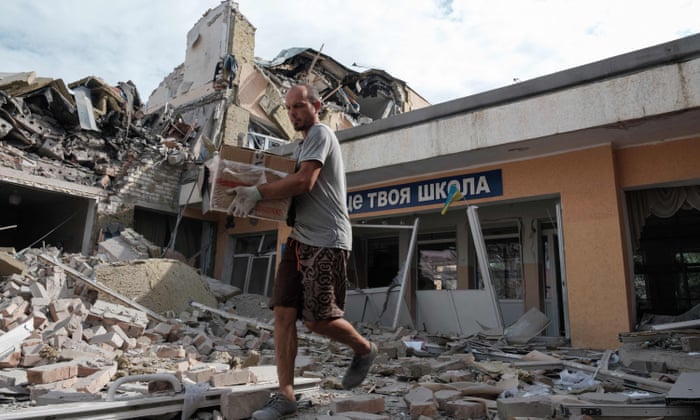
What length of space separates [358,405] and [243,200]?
4.21ft

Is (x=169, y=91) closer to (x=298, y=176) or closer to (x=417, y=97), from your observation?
(x=417, y=97)

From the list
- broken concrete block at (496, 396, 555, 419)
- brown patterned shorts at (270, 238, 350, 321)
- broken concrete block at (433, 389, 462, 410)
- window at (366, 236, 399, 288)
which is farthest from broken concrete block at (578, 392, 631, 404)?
window at (366, 236, 399, 288)

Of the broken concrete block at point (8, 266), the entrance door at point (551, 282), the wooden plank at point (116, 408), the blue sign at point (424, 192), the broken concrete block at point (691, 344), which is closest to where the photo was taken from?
the wooden plank at point (116, 408)

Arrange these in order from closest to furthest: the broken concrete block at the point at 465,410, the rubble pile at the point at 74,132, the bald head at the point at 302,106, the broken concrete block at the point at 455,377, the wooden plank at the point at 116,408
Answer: the wooden plank at the point at 116,408 < the broken concrete block at the point at 465,410 < the bald head at the point at 302,106 < the broken concrete block at the point at 455,377 < the rubble pile at the point at 74,132

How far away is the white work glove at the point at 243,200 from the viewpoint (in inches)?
100

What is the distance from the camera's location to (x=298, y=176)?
8.20 feet

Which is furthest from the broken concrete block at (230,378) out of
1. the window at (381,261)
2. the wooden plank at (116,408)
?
the window at (381,261)

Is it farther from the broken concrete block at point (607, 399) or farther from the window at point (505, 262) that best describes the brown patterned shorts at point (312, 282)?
the window at point (505, 262)

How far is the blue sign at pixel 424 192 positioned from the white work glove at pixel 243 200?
244 inches

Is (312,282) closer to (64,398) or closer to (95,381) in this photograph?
(64,398)

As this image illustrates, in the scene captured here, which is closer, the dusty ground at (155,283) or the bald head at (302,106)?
the bald head at (302,106)

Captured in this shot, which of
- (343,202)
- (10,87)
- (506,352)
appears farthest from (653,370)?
(10,87)

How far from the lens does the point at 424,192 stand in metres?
8.76

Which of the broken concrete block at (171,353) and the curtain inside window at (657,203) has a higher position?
the curtain inside window at (657,203)
